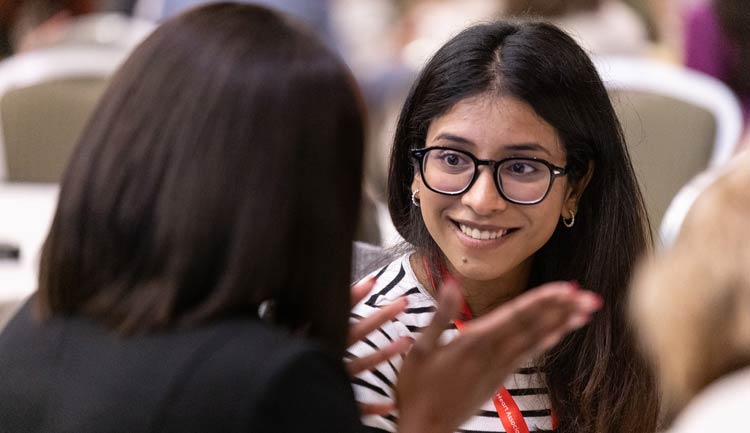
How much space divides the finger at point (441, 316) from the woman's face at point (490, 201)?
1.98 ft

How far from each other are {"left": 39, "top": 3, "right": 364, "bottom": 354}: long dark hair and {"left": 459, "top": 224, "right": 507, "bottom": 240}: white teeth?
577 mm

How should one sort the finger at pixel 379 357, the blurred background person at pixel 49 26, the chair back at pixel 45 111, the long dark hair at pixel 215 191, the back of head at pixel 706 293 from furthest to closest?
the blurred background person at pixel 49 26
the chair back at pixel 45 111
the finger at pixel 379 357
the long dark hair at pixel 215 191
the back of head at pixel 706 293

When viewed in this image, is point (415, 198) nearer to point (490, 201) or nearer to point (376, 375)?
point (490, 201)

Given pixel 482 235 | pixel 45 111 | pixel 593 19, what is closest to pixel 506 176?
pixel 482 235

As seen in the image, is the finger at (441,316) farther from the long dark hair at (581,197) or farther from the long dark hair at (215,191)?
the long dark hair at (581,197)

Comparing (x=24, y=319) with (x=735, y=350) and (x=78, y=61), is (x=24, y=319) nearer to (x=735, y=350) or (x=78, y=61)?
(x=735, y=350)

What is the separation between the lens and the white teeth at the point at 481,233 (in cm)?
188

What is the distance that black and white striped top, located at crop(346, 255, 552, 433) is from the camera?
6.00 ft

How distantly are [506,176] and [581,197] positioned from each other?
0.22 meters

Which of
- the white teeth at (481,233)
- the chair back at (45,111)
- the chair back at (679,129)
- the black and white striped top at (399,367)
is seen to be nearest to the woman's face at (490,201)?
the white teeth at (481,233)

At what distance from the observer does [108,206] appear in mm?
1268

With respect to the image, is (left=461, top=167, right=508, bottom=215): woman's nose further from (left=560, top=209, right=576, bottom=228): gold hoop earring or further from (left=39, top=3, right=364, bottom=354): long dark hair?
(left=39, top=3, right=364, bottom=354): long dark hair

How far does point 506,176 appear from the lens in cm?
186

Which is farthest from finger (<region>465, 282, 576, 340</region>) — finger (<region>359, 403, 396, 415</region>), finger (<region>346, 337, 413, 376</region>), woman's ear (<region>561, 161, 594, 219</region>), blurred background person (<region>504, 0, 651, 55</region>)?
blurred background person (<region>504, 0, 651, 55</region>)
